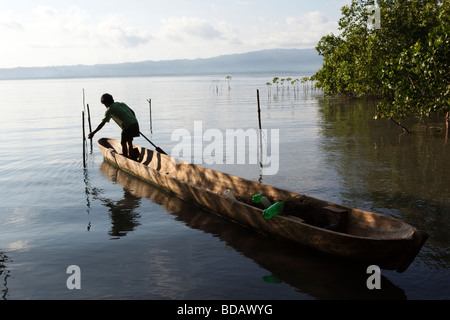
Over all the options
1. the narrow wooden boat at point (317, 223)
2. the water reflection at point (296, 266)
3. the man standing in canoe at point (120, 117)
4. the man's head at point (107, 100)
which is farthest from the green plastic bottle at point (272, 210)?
the man's head at point (107, 100)

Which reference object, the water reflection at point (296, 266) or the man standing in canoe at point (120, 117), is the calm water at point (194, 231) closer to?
the water reflection at point (296, 266)

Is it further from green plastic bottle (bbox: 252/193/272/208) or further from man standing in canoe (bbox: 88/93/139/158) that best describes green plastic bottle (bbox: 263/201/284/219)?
man standing in canoe (bbox: 88/93/139/158)

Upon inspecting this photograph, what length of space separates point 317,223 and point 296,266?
2.99ft

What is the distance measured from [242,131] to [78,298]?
1564 centimetres

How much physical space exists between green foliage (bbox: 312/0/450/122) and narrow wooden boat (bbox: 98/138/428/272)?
7142 mm

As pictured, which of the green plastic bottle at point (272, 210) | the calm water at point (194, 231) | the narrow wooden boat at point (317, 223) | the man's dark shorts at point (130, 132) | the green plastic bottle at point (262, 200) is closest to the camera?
the narrow wooden boat at point (317, 223)

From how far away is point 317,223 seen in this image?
21.6 ft

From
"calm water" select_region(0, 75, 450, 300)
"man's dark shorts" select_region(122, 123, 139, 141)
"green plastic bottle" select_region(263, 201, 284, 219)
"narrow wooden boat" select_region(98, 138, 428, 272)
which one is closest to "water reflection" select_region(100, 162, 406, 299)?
"calm water" select_region(0, 75, 450, 300)

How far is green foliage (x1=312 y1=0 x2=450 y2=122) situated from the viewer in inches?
464

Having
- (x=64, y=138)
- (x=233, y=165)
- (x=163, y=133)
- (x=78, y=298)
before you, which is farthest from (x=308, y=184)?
(x=64, y=138)

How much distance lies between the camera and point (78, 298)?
17.3 feet

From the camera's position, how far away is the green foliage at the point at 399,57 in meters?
11.8

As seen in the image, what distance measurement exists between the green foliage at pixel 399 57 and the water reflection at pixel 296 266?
8.01 m
